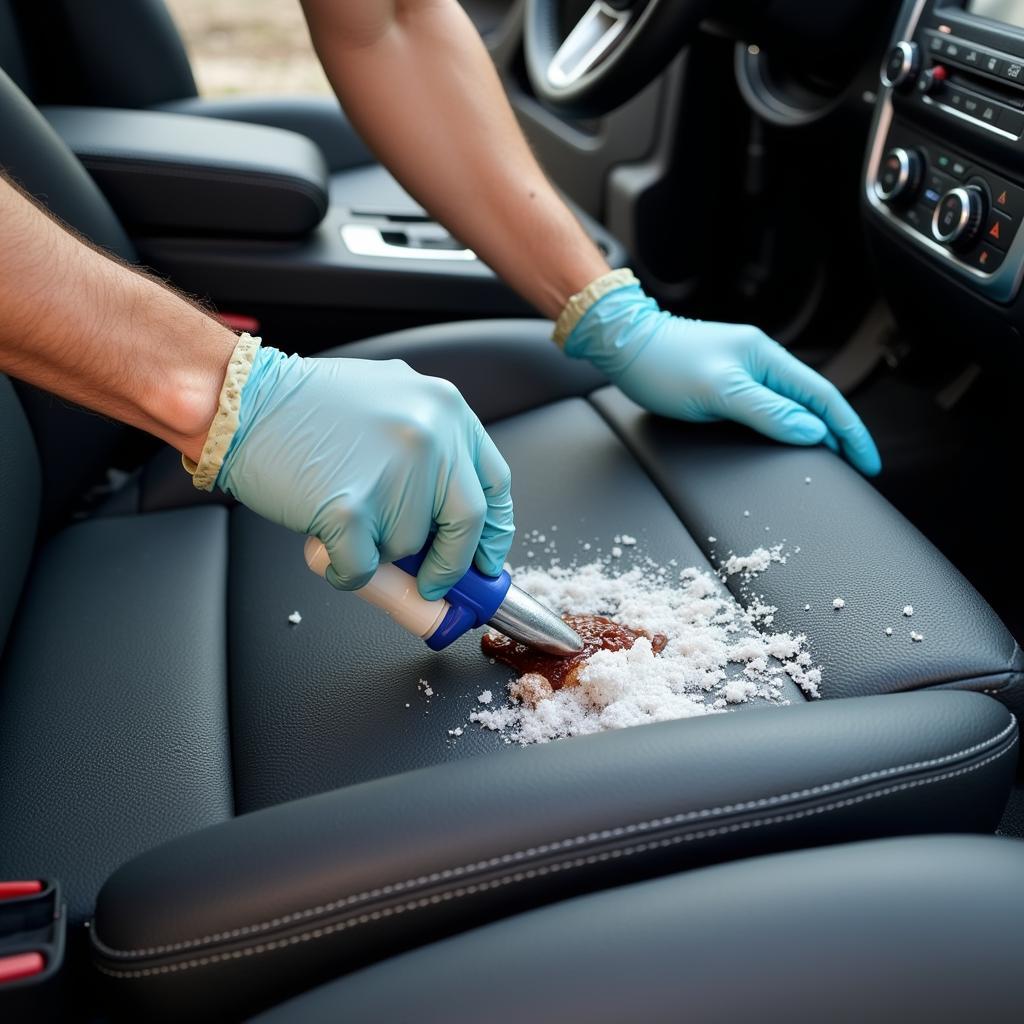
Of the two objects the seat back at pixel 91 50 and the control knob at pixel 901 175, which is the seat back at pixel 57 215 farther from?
the control knob at pixel 901 175

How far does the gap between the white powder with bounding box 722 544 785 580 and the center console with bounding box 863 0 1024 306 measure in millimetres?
412

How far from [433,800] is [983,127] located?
93 centimetres

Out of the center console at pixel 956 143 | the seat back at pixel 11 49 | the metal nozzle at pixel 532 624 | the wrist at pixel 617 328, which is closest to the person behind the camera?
the metal nozzle at pixel 532 624

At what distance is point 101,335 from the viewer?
34.4 inches

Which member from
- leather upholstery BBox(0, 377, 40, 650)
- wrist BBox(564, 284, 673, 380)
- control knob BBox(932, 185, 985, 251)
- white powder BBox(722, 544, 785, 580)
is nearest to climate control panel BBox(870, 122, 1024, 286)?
control knob BBox(932, 185, 985, 251)

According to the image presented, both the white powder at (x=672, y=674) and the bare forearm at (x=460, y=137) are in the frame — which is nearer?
the white powder at (x=672, y=674)

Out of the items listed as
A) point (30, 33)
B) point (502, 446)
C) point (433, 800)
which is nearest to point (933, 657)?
point (433, 800)

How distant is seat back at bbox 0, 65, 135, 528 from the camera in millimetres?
1203

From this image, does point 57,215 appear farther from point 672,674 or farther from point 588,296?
point 672,674

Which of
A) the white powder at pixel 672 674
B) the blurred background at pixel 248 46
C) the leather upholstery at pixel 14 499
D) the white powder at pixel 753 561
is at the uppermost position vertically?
the white powder at pixel 753 561

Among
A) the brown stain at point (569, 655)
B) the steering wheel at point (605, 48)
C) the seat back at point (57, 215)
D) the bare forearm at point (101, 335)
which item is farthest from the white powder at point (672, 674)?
the steering wheel at point (605, 48)

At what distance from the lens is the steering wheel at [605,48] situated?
1452mm

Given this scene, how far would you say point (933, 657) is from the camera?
0.92m

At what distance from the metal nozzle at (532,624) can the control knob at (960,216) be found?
654 mm
